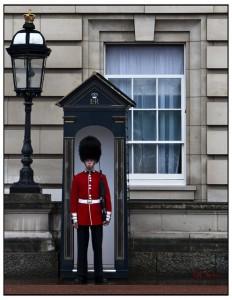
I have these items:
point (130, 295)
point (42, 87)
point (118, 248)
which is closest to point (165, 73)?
point (42, 87)

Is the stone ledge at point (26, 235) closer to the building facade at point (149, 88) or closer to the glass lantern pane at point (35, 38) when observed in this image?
the building facade at point (149, 88)

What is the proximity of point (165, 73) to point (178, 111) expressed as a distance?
0.51 meters

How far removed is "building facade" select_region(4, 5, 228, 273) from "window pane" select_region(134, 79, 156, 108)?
0.04 ft

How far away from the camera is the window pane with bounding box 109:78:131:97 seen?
16.2m

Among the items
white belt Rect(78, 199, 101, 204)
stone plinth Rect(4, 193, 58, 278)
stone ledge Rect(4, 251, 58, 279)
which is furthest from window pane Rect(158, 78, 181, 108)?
stone ledge Rect(4, 251, 58, 279)

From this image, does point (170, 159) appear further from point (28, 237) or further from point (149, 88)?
point (28, 237)

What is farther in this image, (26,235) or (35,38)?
(35,38)

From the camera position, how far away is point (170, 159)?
53.3ft

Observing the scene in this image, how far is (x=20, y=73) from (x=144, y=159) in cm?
216

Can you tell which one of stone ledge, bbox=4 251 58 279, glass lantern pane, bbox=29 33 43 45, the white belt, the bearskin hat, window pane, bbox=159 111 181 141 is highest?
glass lantern pane, bbox=29 33 43 45

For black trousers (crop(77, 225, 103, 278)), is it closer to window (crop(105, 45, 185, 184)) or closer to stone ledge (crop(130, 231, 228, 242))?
stone ledge (crop(130, 231, 228, 242))

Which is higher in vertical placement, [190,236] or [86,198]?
[86,198]

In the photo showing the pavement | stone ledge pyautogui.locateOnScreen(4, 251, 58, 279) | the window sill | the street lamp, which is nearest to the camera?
the pavement

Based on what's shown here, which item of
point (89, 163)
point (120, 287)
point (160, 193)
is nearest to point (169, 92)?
point (160, 193)
